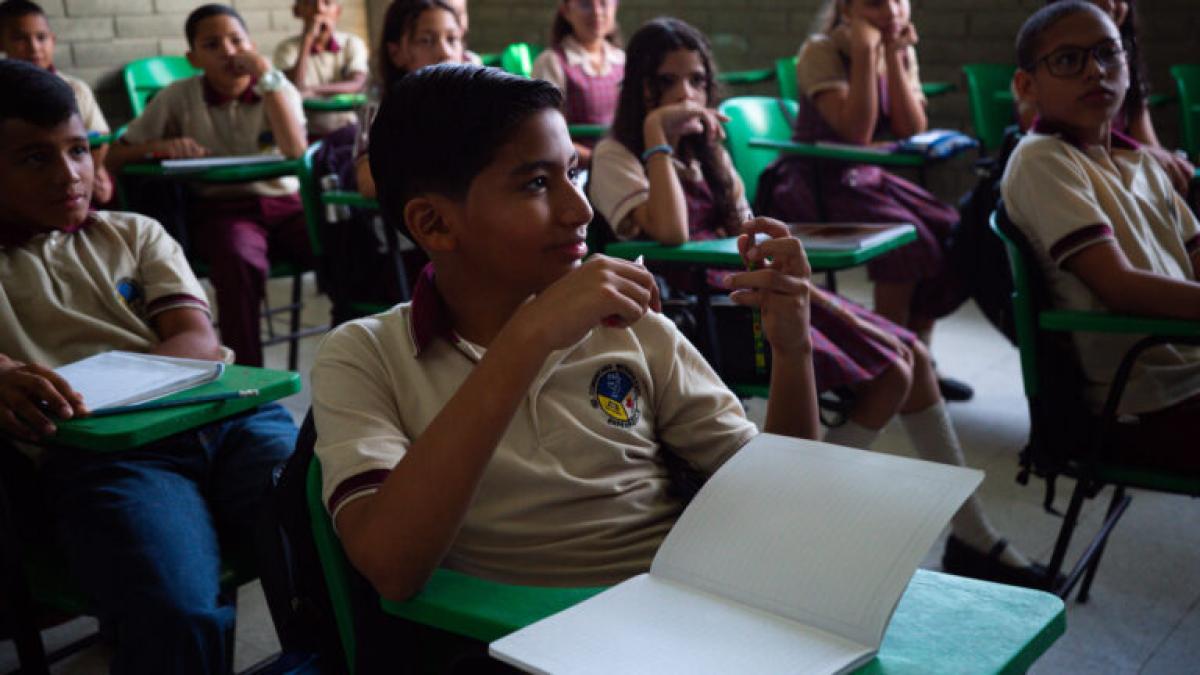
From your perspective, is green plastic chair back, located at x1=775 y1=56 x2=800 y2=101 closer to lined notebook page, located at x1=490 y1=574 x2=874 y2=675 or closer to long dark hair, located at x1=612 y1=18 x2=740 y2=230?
long dark hair, located at x1=612 y1=18 x2=740 y2=230

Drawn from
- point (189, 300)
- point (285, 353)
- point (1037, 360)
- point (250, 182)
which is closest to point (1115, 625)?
point (1037, 360)

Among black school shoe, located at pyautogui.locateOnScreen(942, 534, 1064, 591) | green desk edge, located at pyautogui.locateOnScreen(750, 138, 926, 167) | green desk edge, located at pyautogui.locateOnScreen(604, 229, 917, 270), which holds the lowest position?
black school shoe, located at pyautogui.locateOnScreen(942, 534, 1064, 591)

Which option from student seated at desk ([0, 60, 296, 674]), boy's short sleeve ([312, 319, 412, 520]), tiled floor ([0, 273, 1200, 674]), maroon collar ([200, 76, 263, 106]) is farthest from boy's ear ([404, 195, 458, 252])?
maroon collar ([200, 76, 263, 106])

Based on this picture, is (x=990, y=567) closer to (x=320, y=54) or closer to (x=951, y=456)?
(x=951, y=456)

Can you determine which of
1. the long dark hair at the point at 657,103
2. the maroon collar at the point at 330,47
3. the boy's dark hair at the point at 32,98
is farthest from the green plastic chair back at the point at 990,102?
the boy's dark hair at the point at 32,98

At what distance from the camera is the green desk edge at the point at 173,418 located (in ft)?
4.33

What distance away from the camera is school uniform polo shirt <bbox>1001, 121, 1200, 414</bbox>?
6.05 feet

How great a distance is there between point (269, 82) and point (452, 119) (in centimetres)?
270

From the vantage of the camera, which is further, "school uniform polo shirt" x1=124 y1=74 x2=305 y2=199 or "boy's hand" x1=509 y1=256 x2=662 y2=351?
"school uniform polo shirt" x1=124 y1=74 x2=305 y2=199

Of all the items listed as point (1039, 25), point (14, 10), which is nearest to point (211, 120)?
point (14, 10)

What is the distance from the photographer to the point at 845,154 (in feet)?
9.86

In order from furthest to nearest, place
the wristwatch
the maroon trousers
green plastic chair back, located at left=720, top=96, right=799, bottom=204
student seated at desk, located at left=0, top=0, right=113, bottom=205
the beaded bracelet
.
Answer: student seated at desk, located at left=0, top=0, right=113, bottom=205 < the wristwatch < the maroon trousers < green plastic chair back, located at left=720, top=96, right=799, bottom=204 < the beaded bracelet

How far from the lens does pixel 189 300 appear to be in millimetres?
1845

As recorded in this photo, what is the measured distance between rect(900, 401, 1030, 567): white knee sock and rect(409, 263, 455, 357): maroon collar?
4.50 feet
